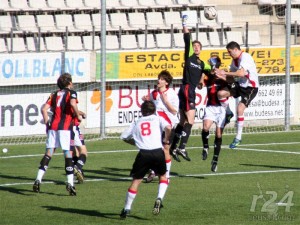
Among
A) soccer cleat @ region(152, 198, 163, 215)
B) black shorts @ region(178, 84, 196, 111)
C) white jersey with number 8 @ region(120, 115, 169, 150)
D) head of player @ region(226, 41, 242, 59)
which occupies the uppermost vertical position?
head of player @ region(226, 41, 242, 59)

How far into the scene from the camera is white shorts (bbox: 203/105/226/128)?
1825 centimetres

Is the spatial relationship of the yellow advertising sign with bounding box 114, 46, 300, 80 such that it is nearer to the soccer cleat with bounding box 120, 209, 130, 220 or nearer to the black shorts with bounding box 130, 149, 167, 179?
the black shorts with bounding box 130, 149, 167, 179

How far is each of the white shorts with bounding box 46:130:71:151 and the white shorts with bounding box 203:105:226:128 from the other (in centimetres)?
357

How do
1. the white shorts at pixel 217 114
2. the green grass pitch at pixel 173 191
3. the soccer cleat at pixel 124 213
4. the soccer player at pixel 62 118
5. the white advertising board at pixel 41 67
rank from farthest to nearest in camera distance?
the white advertising board at pixel 41 67
the white shorts at pixel 217 114
the soccer player at pixel 62 118
the green grass pitch at pixel 173 191
the soccer cleat at pixel 124 213

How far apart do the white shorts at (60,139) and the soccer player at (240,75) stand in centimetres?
356

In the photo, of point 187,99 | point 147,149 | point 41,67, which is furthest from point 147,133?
point 41,67

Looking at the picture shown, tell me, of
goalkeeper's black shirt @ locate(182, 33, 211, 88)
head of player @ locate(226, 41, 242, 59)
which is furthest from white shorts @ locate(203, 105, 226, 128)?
head of player @ locate(226, 41, 242, 59)

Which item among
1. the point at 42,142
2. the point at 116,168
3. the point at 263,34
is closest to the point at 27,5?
the point at 42,142

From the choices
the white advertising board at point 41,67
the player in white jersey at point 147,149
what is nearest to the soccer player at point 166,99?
the player in white jersey at point 147,149

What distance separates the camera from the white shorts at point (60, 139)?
15727 mm

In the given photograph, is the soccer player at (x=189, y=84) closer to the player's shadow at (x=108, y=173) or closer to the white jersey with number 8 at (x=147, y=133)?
the player's shadow at (x=108, y=173)

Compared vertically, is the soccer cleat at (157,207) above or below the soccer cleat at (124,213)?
above

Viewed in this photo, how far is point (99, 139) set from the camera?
24.6 m

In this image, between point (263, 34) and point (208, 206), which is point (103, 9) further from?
point (208, 206)
